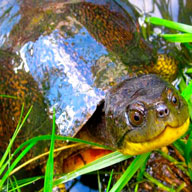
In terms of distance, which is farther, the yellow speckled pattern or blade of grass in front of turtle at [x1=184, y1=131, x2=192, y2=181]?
the yellow speckled pattern

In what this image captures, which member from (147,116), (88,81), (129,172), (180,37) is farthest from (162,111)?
(180,37)

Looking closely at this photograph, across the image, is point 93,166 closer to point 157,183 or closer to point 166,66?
point 157,183

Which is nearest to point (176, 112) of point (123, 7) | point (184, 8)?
point (123, 7)

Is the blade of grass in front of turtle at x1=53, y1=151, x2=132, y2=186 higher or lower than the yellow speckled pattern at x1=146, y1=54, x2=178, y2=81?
lower

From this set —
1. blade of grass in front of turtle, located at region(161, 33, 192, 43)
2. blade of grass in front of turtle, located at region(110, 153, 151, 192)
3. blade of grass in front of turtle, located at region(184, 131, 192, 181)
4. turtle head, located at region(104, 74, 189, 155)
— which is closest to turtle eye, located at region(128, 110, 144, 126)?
turtle head, located at region(104, 74, 189, 155)

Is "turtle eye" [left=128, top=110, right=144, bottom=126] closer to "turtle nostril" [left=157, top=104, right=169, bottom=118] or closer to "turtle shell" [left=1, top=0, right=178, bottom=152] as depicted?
"turtle nostril" [left=157, top=104, right=169, bottom=118]

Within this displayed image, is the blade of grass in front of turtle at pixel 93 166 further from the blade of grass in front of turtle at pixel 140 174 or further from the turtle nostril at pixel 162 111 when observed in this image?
the turtle nostril at pixel 162 111

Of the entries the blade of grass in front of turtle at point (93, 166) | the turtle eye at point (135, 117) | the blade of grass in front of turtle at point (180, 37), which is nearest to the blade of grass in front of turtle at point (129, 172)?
the blade of grass in front of turtle at point (93, 166)
